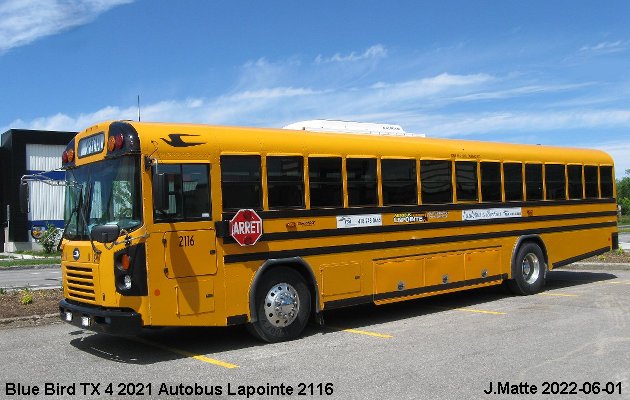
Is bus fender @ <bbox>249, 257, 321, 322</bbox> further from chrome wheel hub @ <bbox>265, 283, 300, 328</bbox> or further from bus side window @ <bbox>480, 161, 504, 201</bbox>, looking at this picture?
bus side window @ <bbox>480, 161, 504, 201</bbox>

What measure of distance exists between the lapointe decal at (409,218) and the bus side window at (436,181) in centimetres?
27

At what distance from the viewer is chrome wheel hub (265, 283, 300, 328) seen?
8484mm

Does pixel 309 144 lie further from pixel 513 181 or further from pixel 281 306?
pixel 513 181

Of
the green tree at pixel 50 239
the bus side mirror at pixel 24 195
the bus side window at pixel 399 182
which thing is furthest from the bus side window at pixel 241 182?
the green tree at pixel 50 239

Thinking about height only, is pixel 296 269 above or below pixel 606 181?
below

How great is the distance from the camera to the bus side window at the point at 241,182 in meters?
8.16

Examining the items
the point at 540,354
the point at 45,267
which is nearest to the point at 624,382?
the point at 540,354

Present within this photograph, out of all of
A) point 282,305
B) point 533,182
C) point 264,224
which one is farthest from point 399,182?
point 533,182

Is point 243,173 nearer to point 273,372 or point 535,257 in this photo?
point 273,372

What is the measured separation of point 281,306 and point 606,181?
9.70 m

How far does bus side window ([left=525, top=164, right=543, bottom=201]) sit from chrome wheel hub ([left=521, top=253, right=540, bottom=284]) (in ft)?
3.87

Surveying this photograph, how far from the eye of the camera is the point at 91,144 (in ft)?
27.2

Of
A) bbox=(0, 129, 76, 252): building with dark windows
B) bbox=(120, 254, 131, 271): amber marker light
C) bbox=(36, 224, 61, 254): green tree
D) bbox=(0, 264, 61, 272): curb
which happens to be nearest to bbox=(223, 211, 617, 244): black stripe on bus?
bbox=(120, 254, 131, 271): amber marker light

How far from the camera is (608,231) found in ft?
48.1
